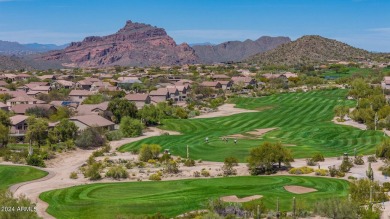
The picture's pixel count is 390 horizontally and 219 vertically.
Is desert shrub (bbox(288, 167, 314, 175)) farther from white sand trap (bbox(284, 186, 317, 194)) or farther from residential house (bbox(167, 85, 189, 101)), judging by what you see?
residential house (bbox(167, 85, 189, 101))

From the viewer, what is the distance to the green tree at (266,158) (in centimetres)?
4691

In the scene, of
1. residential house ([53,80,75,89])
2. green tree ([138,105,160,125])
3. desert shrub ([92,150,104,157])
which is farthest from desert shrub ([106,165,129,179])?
residential house ([53,80,75,89])

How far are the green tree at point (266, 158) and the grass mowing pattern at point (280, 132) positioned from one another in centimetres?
568

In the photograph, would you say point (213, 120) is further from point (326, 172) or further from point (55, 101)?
point (326, 172)

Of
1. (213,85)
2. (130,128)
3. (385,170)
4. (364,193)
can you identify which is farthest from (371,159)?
(213,85)

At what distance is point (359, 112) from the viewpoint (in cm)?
7988

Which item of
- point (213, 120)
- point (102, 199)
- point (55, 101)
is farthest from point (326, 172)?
point (55, 101)

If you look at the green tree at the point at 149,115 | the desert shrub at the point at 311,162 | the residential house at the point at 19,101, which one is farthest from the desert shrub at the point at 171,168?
the residential house at the point at 19,101

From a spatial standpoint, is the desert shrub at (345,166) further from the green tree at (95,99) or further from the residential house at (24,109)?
the green tree at (95,99)

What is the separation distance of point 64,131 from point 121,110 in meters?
16.9

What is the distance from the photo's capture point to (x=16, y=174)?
46500 mm

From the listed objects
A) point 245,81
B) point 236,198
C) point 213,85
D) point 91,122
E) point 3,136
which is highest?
point 245,81

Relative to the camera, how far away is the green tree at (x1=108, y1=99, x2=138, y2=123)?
8075 centimetres

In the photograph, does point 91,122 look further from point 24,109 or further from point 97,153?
point 24,109
